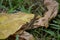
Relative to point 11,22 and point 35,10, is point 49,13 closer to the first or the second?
point 35,10

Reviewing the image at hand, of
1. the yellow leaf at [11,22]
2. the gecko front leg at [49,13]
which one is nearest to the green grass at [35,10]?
the gecko front leg at [49,13]

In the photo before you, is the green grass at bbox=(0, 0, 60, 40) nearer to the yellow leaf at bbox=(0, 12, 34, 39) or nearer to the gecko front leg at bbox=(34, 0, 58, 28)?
the gecko front leg at bbox=(34, 0, 58, 28)

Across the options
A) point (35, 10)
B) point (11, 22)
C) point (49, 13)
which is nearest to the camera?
point (11, 22)

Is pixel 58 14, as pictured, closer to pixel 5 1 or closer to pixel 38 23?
pixel 38 23

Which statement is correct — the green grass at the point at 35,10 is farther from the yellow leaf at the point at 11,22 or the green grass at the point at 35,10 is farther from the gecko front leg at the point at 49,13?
the yellow leaf at the point at 11,22

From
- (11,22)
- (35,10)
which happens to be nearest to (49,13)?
(35,10)

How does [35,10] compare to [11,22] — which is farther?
[35,10]

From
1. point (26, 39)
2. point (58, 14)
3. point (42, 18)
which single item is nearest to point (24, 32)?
point (26, 39)

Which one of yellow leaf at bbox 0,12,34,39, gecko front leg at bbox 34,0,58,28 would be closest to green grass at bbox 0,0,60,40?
gecko front leg at bbox 34,0,58,28
